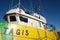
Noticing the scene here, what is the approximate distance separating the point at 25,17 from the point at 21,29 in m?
2.90

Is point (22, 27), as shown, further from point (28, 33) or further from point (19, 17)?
point (19, 17)

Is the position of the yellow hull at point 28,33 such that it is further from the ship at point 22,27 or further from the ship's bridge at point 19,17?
the ship's bridge at point 19,17

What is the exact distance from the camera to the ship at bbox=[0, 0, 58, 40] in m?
13.0

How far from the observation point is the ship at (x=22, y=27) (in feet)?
42.7

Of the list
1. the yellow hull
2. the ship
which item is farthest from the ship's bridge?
the yellow hull

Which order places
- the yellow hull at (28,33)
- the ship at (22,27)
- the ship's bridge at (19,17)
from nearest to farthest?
1. the ship at (22,27)
2. the yellow hull at (28,33)
3. the ship's bridge at (19,17)

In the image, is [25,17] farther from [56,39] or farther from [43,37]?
[56,39]

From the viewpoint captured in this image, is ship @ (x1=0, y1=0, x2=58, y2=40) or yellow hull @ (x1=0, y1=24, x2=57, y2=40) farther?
yellow hull @ (x1=0, y1=24, x2=57, y2=40)

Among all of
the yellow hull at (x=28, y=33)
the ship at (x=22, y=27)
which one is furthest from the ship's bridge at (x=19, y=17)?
the yellow hull at (x=28, y=33)

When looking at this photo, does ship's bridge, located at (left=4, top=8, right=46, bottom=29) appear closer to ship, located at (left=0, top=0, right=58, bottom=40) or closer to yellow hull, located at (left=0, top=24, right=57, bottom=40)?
ship, located at (left=0, top=0, right=58, bottom=40)

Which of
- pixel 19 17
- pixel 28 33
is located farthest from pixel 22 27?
pixel 19 17

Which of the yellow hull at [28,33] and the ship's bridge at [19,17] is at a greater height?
the ship's bridge at [19,17]

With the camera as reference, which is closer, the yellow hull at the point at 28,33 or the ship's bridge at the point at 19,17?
the yellow hull at the point at 28,33

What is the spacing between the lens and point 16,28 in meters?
13.5
